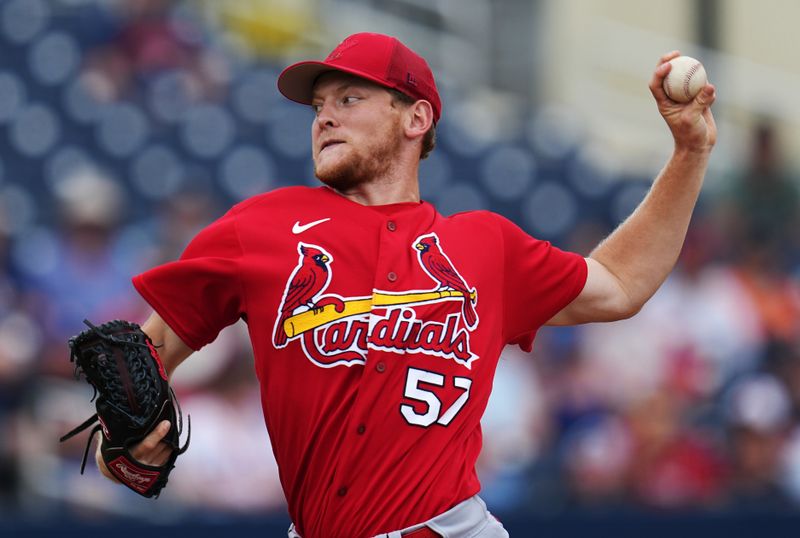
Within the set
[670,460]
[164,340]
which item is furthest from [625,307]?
[670,460]

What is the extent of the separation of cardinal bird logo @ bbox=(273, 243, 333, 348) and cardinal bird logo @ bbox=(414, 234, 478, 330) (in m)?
0.24

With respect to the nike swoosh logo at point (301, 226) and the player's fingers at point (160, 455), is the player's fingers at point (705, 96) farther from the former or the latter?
the player's fingers at point (160, 455)

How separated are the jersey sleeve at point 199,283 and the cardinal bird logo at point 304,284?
0.13 meters

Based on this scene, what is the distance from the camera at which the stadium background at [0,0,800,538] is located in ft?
20.1

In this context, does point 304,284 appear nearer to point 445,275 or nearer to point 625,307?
point 445,275

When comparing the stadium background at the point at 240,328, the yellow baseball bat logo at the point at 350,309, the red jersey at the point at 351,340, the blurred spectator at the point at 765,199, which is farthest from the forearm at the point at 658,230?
the blurred spectator at the point at 765,199

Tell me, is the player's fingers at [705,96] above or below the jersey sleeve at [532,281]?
above

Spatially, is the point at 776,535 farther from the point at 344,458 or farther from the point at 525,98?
the point at 525,98

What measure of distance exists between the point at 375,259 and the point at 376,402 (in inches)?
14.3

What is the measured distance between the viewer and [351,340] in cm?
293

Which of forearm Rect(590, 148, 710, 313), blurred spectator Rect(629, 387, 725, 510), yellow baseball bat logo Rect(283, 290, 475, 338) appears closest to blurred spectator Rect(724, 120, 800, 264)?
blurred spectator Rect(629, 387, 725, 510)

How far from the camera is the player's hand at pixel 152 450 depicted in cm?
288

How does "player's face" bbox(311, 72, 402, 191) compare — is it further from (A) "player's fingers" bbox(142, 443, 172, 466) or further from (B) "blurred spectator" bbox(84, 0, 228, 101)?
(B) "blurred spectator" bbox(84, 0, 228, 101)

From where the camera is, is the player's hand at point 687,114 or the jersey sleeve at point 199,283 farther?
the player's hand at point 687,114
